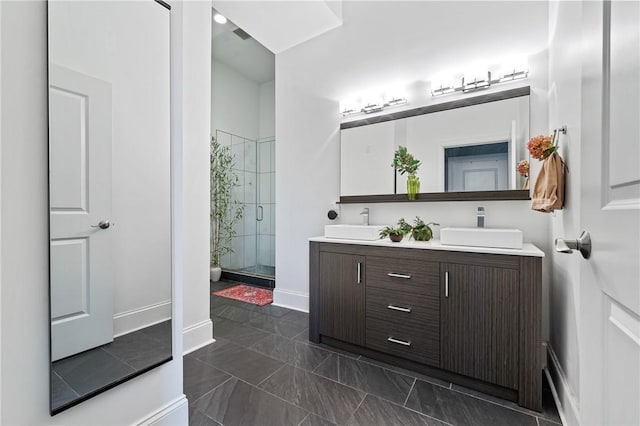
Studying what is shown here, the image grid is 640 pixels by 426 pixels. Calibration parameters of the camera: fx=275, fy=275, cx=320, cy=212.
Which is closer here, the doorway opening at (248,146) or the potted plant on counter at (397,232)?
the potted plant on counter at (397,232)

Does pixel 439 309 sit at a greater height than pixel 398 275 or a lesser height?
lesser

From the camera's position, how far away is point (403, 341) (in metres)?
1.87

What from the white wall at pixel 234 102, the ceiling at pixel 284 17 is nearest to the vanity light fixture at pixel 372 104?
→ the ceiling at pixel 284 17

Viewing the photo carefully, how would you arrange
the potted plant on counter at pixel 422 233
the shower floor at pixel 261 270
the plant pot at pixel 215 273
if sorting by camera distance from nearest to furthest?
the potted plant on counter at pixel 422 233 < the plant pot at pixel 215 273 < the shower floor at pixel 261 270

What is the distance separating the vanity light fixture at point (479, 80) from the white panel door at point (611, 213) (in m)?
1.48

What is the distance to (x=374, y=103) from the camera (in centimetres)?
260

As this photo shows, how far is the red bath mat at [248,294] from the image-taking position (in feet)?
10.9

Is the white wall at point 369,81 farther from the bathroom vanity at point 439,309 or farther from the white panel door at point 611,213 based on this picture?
the white panel door at point 611,213

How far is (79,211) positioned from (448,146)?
2350 millimetres

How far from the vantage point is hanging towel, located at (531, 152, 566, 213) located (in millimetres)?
1455

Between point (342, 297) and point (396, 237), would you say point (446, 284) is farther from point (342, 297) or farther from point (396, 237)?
point (342, 297)

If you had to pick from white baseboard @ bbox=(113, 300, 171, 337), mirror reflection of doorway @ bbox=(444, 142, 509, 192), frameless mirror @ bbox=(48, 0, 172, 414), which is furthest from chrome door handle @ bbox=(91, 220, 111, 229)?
mirror reflection of doorway @ bbox=(444, 142, 509, 192)

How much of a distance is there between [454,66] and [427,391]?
7.82 feet

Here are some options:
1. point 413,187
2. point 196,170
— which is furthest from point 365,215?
point 196,170
